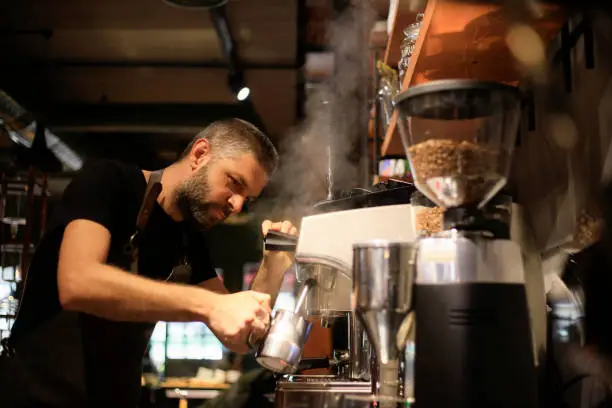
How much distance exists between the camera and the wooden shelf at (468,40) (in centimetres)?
110

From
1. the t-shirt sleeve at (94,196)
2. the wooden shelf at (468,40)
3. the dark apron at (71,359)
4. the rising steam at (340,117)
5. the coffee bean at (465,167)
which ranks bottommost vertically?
the dark apron at (71,359)

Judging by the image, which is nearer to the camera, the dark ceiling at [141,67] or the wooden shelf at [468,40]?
the wooden shelf at [468,40]

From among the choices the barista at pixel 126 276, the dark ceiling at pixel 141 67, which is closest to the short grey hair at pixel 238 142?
the barista at pixel 126 276

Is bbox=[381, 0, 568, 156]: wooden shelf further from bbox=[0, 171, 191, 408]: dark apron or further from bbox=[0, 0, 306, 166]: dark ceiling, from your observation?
bbox=[0, 0, 306, 166]: dark ceiling

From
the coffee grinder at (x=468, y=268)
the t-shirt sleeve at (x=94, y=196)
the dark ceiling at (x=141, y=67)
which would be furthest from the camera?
the dark ceiling at (x=141, y=67)

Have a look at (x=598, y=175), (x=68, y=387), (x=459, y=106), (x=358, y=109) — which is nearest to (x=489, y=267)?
(x=459, y=106)

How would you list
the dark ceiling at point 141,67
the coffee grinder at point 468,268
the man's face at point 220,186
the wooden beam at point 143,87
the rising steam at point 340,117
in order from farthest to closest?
1. the wooden beam at point 143,87
2. the dark ceiling at point 141,67
3. the rising steam at point 340,117
4. the man's face at point 220,186
5. the coffee grinder at point 468,268

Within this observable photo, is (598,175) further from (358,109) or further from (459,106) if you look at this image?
(358,109)

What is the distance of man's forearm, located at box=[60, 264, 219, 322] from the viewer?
1258mm

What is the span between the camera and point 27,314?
5.21 feet

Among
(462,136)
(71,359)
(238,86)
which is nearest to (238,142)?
(71,359)

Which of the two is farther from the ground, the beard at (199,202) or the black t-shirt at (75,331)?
the beard at (199,202)

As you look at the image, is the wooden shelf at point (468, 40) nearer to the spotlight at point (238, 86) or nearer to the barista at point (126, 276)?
the barista at point (126, 276)

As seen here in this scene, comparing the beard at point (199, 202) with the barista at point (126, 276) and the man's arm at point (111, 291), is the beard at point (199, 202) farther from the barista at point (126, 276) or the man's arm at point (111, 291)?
the man's arm at point (111, 291)
